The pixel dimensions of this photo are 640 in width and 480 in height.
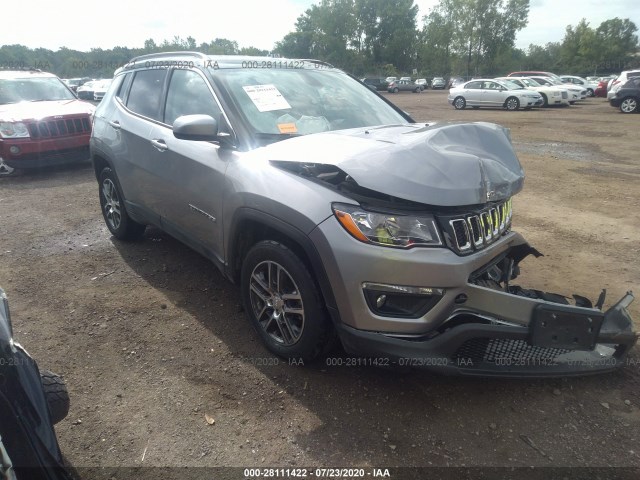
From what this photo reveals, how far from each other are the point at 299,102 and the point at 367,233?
5.15 feet

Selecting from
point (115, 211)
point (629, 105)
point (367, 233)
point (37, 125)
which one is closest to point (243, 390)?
point (367, 233)

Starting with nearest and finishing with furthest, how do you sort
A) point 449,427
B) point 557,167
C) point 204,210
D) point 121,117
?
point 449,427, point 204,210, point 121,117, point 557,167

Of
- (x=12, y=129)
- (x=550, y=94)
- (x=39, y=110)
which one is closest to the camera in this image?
(x=12, y=129)

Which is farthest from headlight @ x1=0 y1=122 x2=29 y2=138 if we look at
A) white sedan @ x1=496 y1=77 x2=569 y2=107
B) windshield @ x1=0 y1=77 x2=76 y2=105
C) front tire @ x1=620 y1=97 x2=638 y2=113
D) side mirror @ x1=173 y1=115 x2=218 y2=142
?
white sedan @ x1=496 y1=77 x2=569 y2=107

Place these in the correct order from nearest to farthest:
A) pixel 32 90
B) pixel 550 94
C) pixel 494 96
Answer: pixel 32 90, pixel 494 96, pixel 550 94

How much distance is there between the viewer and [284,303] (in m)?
2.80

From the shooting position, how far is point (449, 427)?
2.45 m

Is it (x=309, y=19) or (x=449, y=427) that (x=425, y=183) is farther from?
(x=309, y=19)

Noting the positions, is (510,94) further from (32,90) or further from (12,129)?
(12,129)

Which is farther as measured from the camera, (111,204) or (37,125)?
(37,125)

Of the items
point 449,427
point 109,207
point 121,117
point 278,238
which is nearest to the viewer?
point 449,427

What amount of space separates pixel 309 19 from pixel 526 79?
58923mm

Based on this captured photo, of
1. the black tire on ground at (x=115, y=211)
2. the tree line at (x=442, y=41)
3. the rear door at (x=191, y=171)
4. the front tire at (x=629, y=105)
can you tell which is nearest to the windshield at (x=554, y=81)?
the front tire at (x=629, y=105)

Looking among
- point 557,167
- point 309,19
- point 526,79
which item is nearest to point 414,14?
point 309,19
